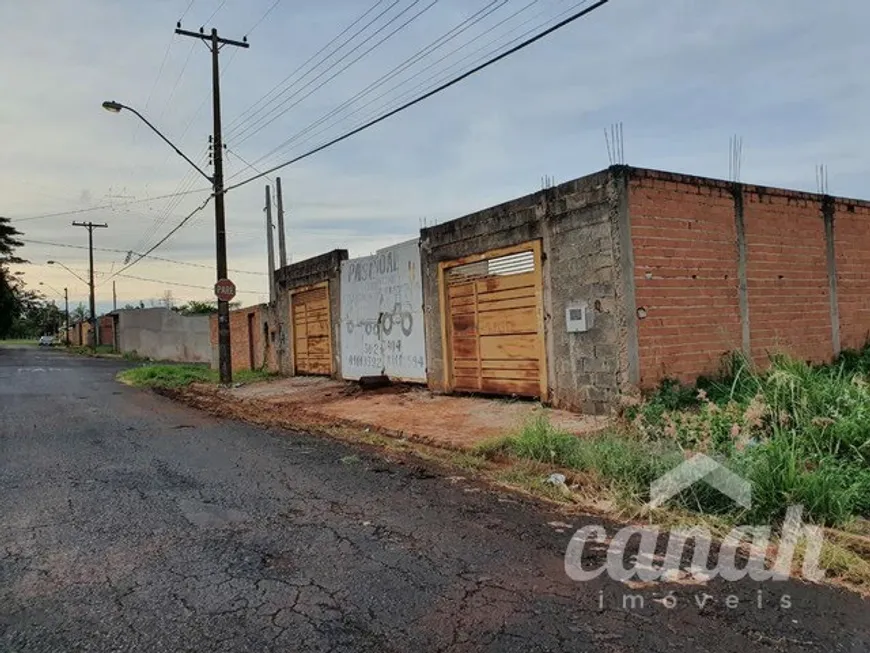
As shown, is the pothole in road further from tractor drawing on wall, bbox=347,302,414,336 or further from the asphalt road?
tractor drawing on wall, bbox=347,302,414,336

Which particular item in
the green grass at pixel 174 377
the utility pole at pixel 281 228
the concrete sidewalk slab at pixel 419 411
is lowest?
the concrete sidewalk slab at pixel 419 411

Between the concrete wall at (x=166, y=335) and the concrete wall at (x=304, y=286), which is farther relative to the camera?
the concrete wall at (x=166, y=335)

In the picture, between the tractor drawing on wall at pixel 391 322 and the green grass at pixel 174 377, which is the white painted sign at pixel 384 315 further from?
the green grass at pixel 174 377

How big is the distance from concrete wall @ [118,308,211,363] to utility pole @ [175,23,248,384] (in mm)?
14446

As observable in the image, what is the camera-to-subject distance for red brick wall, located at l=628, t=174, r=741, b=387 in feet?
25.9

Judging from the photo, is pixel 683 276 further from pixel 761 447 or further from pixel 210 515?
pixel 210 515

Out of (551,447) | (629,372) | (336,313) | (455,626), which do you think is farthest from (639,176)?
(336,313)

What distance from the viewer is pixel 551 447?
605 centimetres

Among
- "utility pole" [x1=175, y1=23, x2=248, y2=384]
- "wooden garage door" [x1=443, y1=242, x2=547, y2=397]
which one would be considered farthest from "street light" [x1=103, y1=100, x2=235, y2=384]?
"wooden garage door" [x1=443, y1=242, x2=547, y2=397]

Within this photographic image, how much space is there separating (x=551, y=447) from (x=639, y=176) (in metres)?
3.89

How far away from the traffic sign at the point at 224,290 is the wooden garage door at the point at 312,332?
6.23 feet

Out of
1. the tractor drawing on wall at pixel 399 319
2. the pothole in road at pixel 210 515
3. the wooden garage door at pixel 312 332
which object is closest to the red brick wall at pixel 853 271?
the tractor drawing on wall at pixel 399 319

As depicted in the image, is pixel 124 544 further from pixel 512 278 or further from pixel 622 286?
pixel 512 278

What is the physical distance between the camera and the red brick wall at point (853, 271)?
10.2 metres
